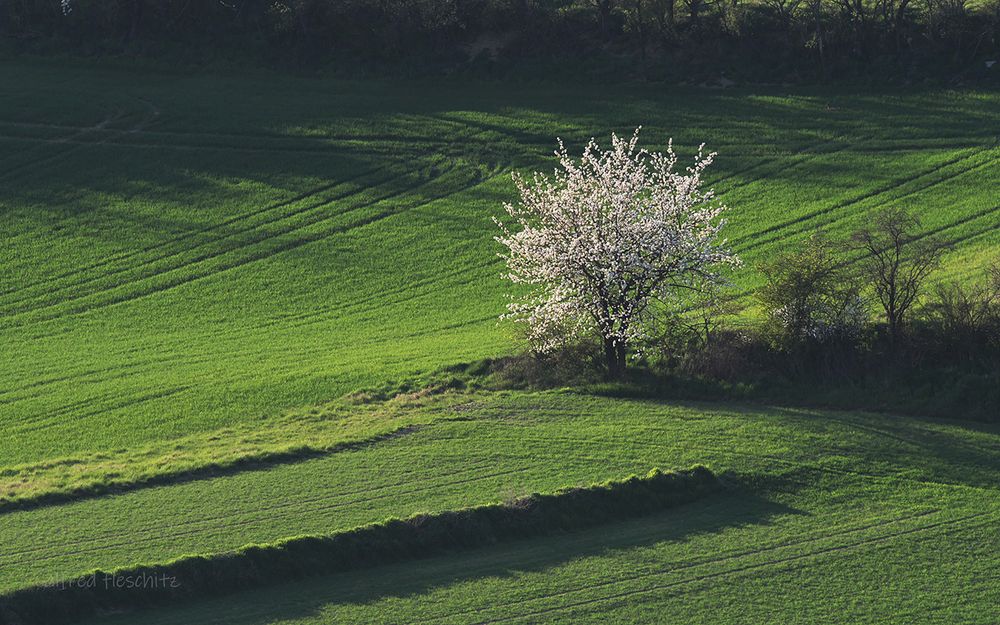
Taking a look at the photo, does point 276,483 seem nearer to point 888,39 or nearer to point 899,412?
point 899,412

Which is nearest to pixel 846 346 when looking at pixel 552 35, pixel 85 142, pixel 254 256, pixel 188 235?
pixel 254 256

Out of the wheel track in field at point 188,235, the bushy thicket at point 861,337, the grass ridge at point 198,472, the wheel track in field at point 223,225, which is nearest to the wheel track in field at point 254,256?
the wheel track in field at point 223,225

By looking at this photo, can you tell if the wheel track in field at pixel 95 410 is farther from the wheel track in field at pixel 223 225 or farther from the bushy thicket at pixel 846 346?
the wheel track in field at pixel 223 225

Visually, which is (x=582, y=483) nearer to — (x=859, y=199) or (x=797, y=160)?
(x=859, y=199)

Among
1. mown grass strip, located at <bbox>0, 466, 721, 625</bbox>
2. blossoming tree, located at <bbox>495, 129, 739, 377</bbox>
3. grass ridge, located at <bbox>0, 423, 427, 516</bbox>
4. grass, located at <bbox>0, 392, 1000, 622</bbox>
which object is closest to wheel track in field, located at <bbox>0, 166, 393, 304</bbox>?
grass ridge, located at <bbox>0, 423, 427, 516</bbox>

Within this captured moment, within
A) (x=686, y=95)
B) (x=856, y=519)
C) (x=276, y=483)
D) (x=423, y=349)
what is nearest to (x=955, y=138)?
(x=686, y=95)

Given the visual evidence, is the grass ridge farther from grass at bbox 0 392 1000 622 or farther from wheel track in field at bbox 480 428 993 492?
wheel track in field at bbox 480 428 993 492
